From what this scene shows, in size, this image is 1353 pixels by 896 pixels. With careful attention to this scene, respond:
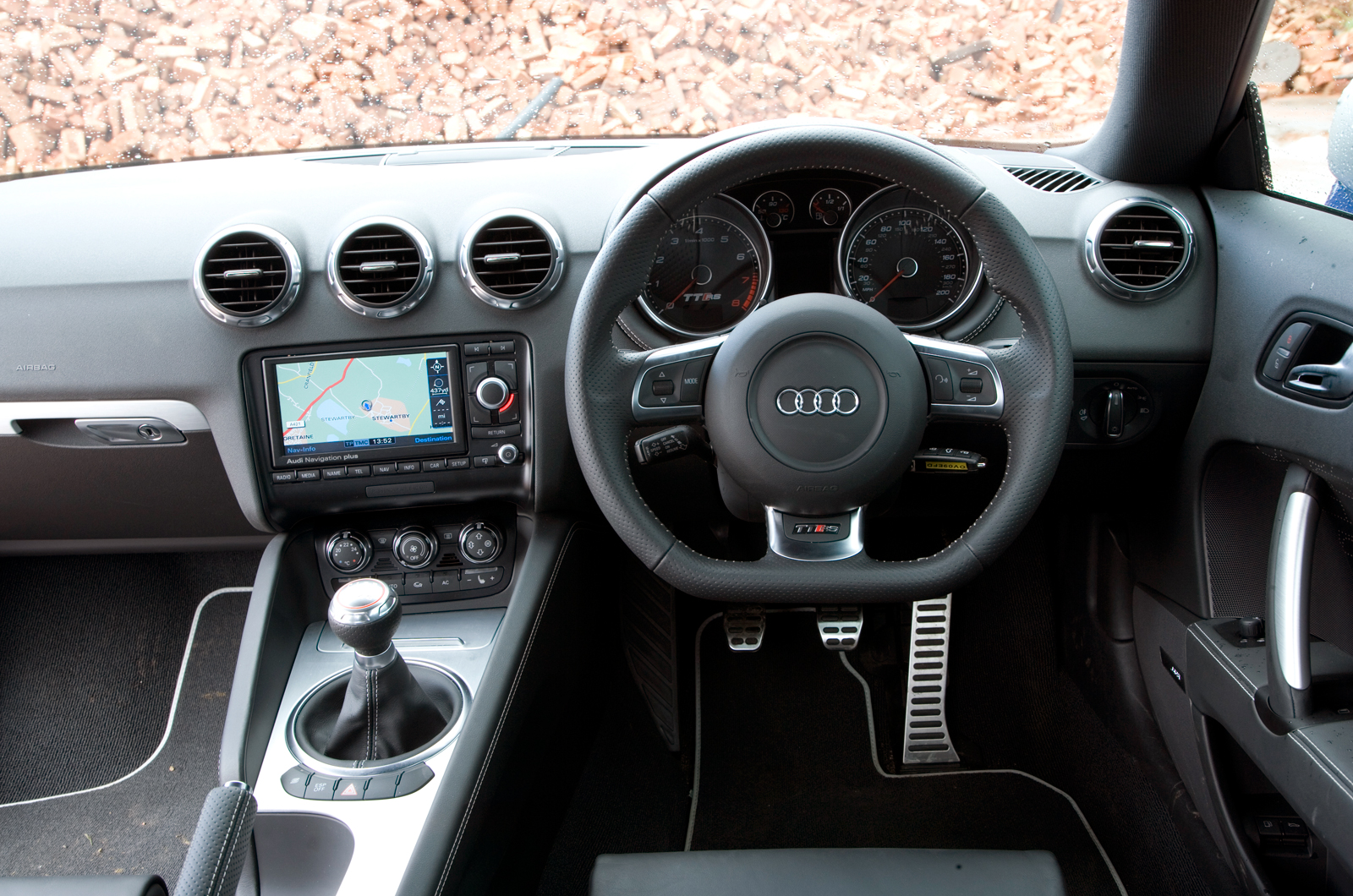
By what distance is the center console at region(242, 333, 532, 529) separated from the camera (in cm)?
Result: 160

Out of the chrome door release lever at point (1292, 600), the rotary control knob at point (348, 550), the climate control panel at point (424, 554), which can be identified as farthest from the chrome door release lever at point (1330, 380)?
the rotary control knob at point (348, 550)

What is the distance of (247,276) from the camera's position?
156 centimetres

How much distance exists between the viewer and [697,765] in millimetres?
2096

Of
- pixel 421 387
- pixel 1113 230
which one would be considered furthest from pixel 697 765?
pixel 1113 230

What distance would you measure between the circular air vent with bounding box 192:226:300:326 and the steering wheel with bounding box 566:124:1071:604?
0.59m

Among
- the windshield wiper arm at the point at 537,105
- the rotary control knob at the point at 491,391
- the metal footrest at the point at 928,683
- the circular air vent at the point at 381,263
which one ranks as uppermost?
the windshield wiper arm at the point at 537,105

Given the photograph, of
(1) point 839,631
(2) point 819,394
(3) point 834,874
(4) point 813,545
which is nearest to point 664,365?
(2) point 819,394

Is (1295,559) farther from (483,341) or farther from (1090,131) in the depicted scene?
(483,341)

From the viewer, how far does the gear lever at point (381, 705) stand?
1.33 m

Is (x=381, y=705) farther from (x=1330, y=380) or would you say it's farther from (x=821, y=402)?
(x=1330, y=380)

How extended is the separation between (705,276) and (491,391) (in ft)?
1.37

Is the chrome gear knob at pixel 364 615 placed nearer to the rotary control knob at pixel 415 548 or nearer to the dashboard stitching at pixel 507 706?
the dashboard stitching at pixel 507 706

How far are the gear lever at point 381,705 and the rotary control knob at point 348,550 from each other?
33 cm

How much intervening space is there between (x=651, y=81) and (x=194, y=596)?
1716mm
